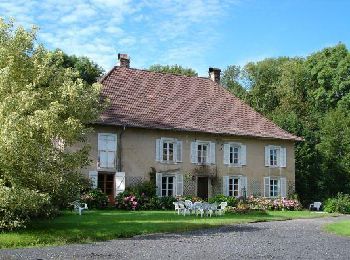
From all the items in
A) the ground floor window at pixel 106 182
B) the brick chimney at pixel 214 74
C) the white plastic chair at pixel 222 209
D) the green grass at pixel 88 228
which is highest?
the brick chimney at pixel 214 74

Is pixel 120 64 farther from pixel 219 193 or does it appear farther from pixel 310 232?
pixel 310 232

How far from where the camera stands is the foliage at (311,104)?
3941cm

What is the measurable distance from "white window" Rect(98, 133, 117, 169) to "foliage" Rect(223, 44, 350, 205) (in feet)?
49.7

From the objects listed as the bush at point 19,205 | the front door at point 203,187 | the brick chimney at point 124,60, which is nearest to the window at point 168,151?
the front door at point 203,187

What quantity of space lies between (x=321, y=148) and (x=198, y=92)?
11.0 meters

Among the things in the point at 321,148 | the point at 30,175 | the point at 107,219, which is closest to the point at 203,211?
the point at 107,219

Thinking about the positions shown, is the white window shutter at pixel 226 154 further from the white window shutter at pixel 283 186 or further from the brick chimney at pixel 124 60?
the brick chimney at pixel 124 60

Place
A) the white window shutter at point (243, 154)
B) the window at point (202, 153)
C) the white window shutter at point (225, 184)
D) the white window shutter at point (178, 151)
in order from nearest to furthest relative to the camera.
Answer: the white window shutter at point (178, 151), the window at point (202, 153), the white window shutter at point (225, 184), the white window shutter at point (243, 154)

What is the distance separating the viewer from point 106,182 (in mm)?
30344

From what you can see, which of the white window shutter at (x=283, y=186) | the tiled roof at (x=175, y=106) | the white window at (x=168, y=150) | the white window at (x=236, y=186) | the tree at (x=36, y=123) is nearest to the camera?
the tree at (x=36, y=123)

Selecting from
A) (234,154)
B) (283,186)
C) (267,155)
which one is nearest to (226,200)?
(234,154)

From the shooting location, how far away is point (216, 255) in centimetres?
1307

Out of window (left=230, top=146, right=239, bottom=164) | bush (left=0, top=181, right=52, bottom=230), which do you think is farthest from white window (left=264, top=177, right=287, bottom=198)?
bush (left=0, top=181, right=52, bottom=230)

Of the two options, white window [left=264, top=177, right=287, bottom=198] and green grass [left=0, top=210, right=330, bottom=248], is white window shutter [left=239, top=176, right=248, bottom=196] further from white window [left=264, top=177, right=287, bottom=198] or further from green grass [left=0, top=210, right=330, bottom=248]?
green grass [left=0, top=210, right=330, bottom=248]
